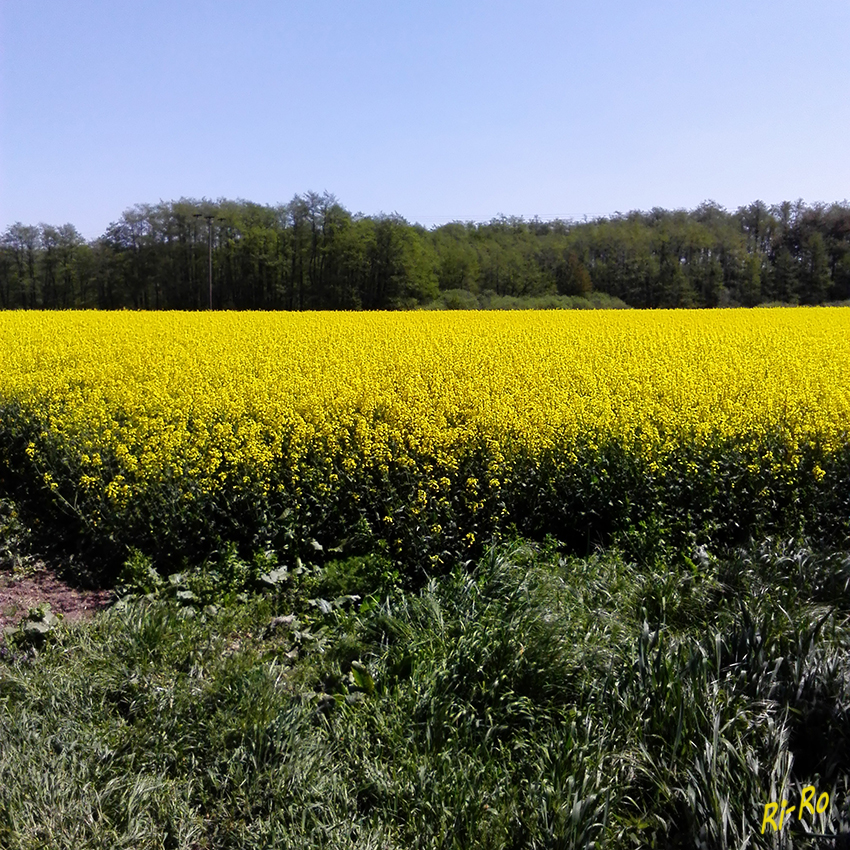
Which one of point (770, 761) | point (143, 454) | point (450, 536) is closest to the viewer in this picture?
point (770, 761)

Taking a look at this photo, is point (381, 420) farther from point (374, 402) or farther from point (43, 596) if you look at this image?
point (43, 596)

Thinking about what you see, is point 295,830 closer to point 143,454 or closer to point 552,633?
point 552,633

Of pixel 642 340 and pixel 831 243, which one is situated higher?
pixel 831 243

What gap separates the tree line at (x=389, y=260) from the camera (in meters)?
44.8

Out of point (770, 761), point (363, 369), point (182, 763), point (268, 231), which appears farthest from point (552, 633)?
point (268, 231)

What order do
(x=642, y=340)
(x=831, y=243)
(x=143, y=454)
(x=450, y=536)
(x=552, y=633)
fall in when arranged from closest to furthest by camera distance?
(x=552, y=633)
(x=450, y=536)
(x=143, y=454)
(x=642, y=340)
(x=831, y=243)

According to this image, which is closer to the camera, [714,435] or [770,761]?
[770,761]

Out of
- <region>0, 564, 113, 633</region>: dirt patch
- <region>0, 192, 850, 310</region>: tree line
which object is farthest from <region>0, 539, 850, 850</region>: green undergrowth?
<region>0, 192, 850, 310</region>: tree line

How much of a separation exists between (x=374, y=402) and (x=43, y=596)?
354 centimetres

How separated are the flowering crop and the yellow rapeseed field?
2cm

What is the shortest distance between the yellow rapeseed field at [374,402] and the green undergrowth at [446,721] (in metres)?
1.86

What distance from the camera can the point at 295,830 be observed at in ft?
9.48

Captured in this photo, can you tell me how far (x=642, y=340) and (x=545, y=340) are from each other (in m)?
1.91

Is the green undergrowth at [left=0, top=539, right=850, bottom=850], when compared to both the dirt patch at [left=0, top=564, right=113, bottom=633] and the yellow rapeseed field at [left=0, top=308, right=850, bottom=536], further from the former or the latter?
the yellow rapeseed field at [left=0, top=308, right=850, bottom=536]
